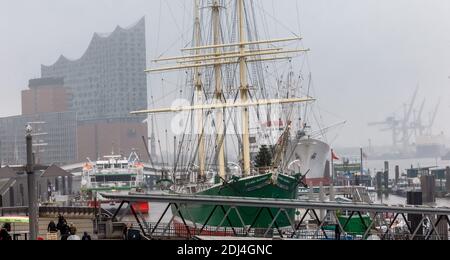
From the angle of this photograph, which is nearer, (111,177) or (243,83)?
(243,83)

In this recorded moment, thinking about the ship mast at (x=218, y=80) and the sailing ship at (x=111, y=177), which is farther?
the sailing ship at (x=111, y=177)

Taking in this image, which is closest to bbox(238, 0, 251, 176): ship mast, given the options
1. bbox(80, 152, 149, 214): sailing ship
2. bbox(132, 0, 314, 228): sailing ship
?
bbox(132, 0, 314, 228): sailing ship

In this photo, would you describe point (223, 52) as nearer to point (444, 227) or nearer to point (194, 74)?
point (194, 74)

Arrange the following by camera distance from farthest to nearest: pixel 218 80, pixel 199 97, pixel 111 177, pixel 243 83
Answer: pixel 111 177
pixel 199 97
pixel 218 80
pixel 243 83

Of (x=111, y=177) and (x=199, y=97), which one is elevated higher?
(x=199, y=97)

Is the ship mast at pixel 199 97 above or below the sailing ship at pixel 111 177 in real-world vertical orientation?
above

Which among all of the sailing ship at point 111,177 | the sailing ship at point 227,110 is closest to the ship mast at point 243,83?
the sailing ship at point 227,110

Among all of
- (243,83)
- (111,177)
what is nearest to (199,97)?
(243,83)

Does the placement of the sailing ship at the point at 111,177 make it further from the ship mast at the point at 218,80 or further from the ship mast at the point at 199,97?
the ship mast at the point at 218,80

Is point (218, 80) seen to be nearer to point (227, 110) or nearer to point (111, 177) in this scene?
point (227, 110)

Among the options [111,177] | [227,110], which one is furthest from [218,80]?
[111,177]

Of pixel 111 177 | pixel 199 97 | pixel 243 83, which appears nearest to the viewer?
pixel 243 83
